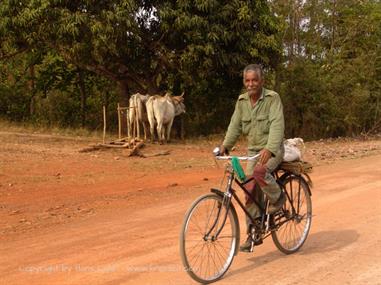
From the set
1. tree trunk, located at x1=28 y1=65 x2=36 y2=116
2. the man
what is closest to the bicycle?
the man

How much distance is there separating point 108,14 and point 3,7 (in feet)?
13.8

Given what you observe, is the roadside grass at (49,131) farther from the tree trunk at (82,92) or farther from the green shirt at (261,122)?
the green shirt at (261,122)

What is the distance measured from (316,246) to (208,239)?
1752 mm

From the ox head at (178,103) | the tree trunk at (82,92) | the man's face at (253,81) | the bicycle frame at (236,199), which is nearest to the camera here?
the bicycle frame at (236,199)

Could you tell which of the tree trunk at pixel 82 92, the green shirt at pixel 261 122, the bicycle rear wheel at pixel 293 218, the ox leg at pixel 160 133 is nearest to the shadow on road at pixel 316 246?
the bicycle rear wheel at pixel 293 218

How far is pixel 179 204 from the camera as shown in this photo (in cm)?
880

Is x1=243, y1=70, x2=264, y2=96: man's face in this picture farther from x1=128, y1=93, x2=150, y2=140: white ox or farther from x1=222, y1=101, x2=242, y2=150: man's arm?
x1=128, y1=93, x2=150, y2=140: white ox

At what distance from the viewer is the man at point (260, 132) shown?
5.17 metres

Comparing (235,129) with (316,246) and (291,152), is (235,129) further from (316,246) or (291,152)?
(316,246)

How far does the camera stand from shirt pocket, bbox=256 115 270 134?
211 inches

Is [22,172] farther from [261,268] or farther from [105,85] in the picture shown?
[105,85]

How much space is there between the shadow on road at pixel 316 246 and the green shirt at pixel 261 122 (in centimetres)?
119

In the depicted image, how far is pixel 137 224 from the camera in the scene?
7.38 m

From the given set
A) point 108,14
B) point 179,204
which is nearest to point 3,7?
point 108,14
